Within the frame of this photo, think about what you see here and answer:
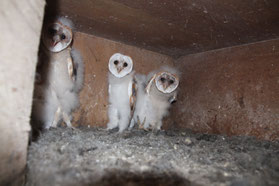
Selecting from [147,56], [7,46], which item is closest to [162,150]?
[7,46]

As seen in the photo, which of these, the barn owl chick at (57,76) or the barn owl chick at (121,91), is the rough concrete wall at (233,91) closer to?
the barn owl chick at (121,91)

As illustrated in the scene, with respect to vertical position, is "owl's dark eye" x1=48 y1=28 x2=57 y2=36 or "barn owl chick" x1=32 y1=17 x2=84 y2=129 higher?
"owl's dark eye" x1=48 y1=28 x2=57 y2=36

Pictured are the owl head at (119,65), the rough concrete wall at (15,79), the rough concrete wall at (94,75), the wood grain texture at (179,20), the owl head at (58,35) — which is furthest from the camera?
the owl head at (119,65)

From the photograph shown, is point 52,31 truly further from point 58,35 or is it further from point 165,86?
point 165,86

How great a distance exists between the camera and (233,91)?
2006mm

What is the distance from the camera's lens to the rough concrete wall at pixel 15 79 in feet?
2.42

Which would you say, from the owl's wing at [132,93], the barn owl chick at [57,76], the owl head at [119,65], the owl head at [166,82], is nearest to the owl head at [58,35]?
the barn owl chick at [57,76]

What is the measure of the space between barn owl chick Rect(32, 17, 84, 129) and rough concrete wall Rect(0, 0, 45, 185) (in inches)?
38.8

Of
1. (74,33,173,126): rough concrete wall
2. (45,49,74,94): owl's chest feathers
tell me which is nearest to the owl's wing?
Result: (74,33,173,126): rough concrete wall

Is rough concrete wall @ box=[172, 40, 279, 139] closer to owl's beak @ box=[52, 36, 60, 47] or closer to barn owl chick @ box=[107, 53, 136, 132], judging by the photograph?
barn owl chick @ box=[107, 53, 136, 132]

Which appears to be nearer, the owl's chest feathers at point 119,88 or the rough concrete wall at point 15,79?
the rough concrete wall at point 15,79

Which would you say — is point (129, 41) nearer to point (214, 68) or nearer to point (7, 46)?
point (214, 68)

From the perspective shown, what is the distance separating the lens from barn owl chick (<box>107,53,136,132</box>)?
2238mm

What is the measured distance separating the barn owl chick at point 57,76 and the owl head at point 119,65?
328mm
